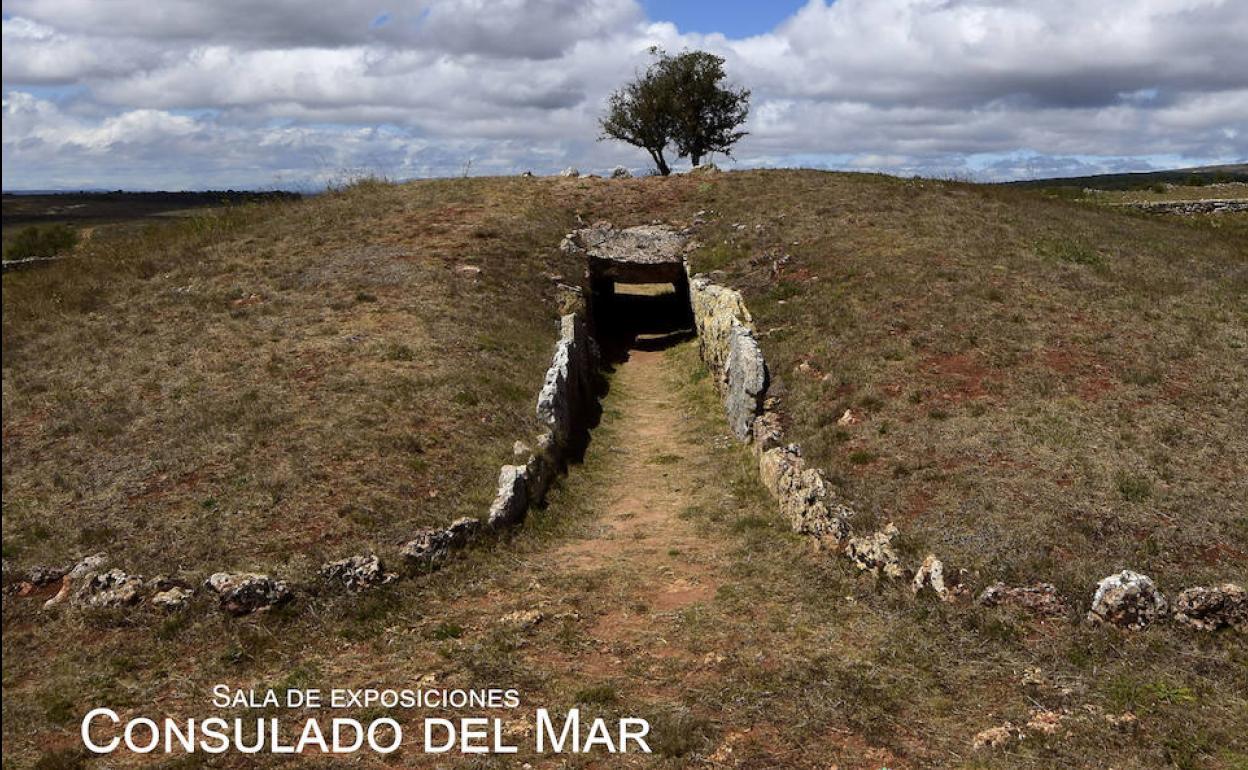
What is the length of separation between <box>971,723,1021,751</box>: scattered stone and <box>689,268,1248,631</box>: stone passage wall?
8.60 feet

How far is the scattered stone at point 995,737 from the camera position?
32.2 feet

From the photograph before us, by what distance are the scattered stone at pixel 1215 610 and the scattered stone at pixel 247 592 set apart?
1408 cm

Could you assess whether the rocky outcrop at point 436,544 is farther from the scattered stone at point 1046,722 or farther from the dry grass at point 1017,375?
the scattered stone at point 1046,722

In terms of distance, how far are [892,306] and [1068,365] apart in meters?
5.19

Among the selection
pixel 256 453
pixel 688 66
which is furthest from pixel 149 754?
pixel 688 66

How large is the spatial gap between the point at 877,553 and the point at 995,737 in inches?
161

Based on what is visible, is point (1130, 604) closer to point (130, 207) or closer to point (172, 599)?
point (172, 599)

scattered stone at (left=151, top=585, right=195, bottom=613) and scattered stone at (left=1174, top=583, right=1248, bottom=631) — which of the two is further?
scattered stone at (left=151, top=585, right=195, bottom=613)

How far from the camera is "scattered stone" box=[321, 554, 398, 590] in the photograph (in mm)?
12922

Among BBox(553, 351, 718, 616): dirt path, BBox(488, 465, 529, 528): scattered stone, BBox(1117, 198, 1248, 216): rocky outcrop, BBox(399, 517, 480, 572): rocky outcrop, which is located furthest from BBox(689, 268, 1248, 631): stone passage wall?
BBox(1117, 198, 1248, 216): rocky outcrop

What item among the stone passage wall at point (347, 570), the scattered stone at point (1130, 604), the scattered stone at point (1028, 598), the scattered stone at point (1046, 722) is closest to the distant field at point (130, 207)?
the stone passage wall at point (347, 570)

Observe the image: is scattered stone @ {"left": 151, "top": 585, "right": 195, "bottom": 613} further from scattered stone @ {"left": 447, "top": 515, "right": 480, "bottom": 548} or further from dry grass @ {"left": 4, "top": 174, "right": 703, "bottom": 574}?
scattered stone @ {"left": 447, "top": 515, "right": 480, "bottom": 548}

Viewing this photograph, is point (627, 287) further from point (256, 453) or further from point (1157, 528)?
point (1157, 528)

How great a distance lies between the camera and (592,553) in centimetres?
1514
